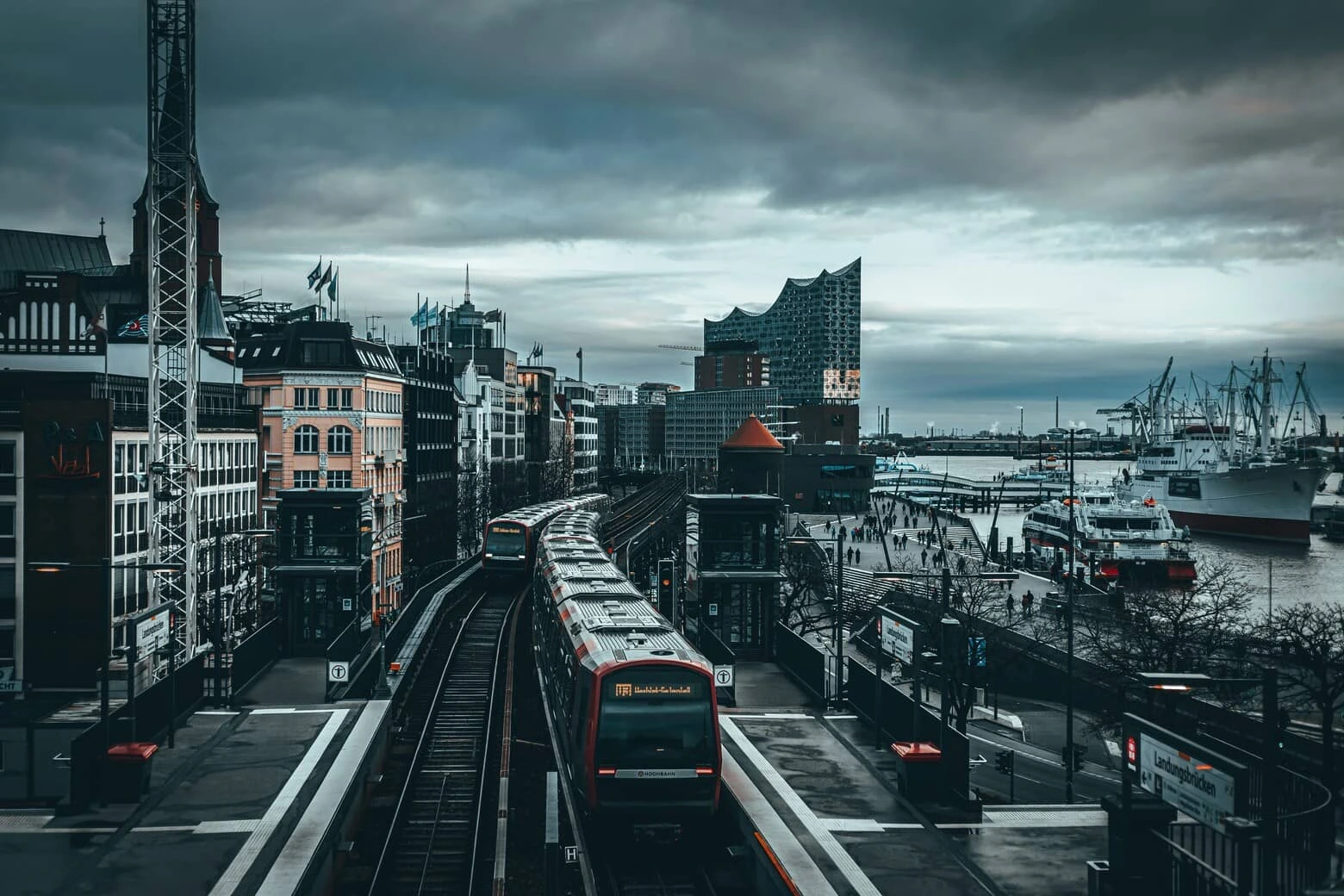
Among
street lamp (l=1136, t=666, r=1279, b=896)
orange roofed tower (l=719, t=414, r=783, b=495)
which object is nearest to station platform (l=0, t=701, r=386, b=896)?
street lamp (l=1136, t=666, r=1279, b=896)

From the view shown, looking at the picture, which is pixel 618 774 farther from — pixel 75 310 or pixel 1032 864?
pixel 75 310

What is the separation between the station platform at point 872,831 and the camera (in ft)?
55.4

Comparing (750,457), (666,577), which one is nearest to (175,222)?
(666,577)

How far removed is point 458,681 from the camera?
35.7 m

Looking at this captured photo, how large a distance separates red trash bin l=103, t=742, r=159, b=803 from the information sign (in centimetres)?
1624

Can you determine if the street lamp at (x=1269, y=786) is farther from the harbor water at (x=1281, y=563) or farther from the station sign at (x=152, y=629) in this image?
the harbor water at (x=1281, y=563)

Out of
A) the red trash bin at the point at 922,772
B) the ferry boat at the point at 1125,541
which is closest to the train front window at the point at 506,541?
the red trash bin at the point at 922,772

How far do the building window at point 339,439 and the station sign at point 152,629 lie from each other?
152 ft

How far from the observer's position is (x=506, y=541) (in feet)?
185

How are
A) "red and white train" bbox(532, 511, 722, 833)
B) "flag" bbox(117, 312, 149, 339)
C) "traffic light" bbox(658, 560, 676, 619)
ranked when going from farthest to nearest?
"flag" bbox(117, 312, 149, 339) < "traffic light" bbox(658, 560, 676, 619) < "red and white train" bbox(532, 511, 722, 833)

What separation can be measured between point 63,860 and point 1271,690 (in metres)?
16.9

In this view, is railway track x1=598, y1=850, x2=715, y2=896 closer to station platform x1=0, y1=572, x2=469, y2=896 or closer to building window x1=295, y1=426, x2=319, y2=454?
station platform x1=0, y1=572, x2=469, y2=896

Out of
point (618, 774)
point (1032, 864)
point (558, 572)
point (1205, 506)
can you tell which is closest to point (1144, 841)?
point (1032, 864)

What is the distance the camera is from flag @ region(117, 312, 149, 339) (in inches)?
2537
